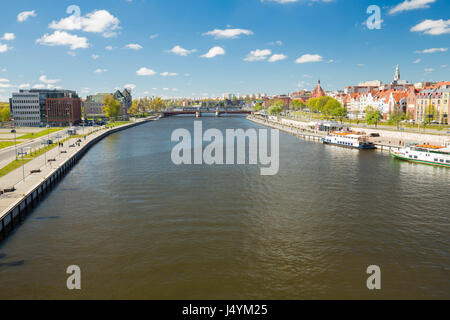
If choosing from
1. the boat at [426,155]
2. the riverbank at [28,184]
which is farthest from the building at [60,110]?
the boat at [426,155]

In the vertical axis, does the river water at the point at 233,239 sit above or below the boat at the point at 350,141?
below

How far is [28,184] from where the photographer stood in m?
34.6

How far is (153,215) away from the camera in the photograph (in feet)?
92.9

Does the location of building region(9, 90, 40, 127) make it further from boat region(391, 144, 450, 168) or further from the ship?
boat region(391, 144, 450, 168)

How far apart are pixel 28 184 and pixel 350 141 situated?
58425 mm

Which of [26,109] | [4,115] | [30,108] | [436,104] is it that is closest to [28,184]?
[436,104]

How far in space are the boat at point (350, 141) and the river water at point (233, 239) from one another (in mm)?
26561

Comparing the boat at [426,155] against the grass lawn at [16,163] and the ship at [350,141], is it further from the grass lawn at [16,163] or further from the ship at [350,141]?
the grass lawn at [16,163]

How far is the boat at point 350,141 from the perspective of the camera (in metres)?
68.4

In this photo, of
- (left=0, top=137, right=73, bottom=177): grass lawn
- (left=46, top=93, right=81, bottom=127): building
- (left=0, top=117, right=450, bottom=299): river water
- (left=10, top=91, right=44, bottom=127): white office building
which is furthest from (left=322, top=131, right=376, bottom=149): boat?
(left=10, top=91, right=44, bottom=127): white office building

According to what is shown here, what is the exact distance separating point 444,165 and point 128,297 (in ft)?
161

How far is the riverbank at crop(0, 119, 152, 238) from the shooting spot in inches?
1043
